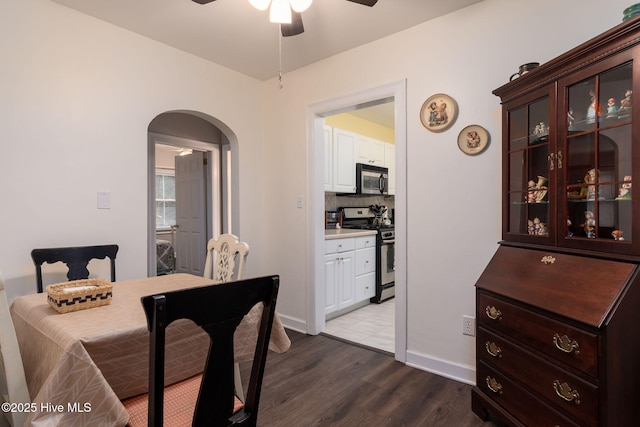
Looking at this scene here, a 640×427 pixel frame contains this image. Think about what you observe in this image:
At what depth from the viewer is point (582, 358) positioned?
49.8 inches

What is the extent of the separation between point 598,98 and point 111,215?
2.98 meters

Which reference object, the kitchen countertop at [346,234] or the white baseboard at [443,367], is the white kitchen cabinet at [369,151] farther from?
the white baseboard at [443,367]

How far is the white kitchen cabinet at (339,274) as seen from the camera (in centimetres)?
348

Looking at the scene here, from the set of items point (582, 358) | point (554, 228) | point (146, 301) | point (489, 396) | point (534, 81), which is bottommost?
point (489, 396)

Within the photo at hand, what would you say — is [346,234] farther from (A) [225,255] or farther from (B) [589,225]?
(B) [589,225]

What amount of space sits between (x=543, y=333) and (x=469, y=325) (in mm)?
869

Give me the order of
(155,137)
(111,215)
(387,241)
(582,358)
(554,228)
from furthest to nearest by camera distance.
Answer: (387,241) < (155,137) < (111,215) < (554,228) < (582,358)

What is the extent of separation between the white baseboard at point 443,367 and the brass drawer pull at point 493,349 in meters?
0.61

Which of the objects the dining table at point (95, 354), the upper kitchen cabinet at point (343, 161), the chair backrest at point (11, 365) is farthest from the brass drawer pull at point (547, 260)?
the upper kitchen cabinet at point (343, 161)

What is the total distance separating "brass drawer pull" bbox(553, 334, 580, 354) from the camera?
4.24ft

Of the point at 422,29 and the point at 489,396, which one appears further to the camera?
the point at 422,29

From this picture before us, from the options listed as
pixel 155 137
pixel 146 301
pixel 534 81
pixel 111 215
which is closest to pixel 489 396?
pixel 534 81

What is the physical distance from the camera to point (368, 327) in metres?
3.41

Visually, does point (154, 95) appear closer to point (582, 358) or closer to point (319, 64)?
point (319, 64)
